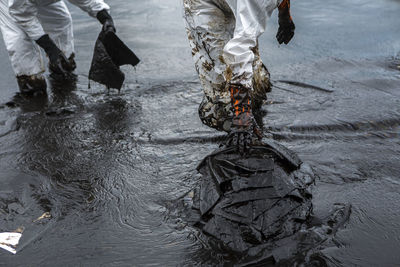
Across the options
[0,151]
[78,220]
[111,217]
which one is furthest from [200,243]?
[0,151]

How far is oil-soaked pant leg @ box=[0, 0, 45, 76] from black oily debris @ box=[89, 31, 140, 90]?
701 millimetres

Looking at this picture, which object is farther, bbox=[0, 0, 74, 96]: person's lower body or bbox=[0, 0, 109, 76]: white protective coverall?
bbox=[0, 0, 74, 96]: person's lower body

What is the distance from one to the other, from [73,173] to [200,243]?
1231 mm

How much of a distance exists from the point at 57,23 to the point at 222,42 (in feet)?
8.58

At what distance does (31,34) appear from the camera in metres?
4.04

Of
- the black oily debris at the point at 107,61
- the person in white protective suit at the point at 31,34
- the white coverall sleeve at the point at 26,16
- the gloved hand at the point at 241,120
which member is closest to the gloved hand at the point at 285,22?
the gloved hand at the point at 241,120

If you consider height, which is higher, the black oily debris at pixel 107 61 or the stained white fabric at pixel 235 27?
the stained white fabric at pixel 235 27

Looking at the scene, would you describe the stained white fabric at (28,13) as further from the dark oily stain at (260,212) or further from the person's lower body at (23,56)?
the dark oily stain at (260,212)

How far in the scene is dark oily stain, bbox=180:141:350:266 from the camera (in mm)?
2092

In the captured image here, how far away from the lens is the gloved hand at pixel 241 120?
2.28 m

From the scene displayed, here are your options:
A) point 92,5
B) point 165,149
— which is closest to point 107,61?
point 92,5

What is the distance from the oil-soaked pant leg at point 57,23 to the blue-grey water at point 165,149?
37 centimetres

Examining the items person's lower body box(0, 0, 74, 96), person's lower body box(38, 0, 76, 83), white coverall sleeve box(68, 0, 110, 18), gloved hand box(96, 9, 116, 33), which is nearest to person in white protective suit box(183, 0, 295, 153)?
gloved hand box(96, 9, 116, 33)

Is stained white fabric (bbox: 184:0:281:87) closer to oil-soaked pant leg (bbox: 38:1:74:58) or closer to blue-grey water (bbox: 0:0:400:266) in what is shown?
blue-grey water (bbox: 0:0:400:266)
